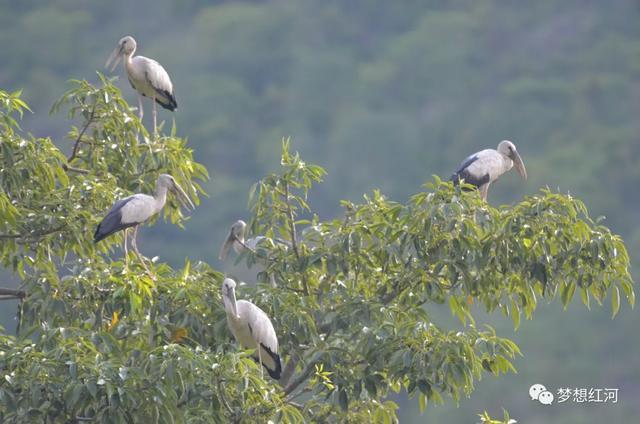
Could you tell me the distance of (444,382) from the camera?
10344 millimetres

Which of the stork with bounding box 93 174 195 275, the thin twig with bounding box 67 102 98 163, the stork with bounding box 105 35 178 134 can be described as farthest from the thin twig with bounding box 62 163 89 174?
the stork with bounding box 105 35 178 134

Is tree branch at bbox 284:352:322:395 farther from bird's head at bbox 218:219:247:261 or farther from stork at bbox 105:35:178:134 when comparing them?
stork at bbox 105:35:178:134

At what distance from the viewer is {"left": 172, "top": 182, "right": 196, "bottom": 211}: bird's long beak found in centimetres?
1255

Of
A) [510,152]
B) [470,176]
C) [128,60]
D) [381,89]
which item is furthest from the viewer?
[381,89]

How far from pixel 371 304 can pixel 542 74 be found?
57090mm

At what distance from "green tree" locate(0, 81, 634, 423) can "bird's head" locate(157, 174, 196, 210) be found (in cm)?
38

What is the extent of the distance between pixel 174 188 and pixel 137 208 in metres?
0.68

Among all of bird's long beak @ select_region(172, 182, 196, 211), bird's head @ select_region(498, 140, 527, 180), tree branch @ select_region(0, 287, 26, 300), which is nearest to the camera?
tree branch @ select_region(0, 287, 26, 300)

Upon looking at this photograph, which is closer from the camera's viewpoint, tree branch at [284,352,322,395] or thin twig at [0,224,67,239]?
tree branch at [284,352,322,395]

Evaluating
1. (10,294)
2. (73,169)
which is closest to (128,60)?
(73,169)

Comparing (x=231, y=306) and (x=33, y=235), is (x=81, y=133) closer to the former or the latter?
(x=33, y=235)

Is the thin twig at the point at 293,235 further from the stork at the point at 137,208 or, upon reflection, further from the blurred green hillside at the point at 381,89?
the blurred green hillside at the point at 381,89

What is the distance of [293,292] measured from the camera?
11.3m

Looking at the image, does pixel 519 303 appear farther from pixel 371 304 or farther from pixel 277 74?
pixel 277 74
